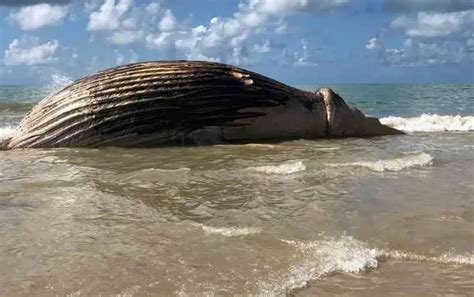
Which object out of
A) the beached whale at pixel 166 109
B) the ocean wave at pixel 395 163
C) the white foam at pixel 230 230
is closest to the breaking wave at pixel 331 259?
the white foam at pixel 230 230

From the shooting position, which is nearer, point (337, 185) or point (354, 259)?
point (354, 259)

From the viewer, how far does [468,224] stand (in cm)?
460

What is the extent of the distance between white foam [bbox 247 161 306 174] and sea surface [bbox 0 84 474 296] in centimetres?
1

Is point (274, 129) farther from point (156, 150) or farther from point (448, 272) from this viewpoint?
point (448, 272)

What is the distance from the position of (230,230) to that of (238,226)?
0.17 m

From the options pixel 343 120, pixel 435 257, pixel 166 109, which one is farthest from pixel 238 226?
pixel 343 120

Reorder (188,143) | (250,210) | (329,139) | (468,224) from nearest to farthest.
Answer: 1. (468,224)
2. (250,210)
3. (188,143)
4. (329,139)

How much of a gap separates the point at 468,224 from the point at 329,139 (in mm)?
6127

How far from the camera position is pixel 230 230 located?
4332 millimetres

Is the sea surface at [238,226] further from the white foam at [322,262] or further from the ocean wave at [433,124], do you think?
the ocean wave at [433,124]

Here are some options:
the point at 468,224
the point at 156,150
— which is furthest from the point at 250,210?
the point at 156,150

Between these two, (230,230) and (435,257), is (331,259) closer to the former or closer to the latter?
(435,257)

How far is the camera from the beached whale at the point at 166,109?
9406 mm

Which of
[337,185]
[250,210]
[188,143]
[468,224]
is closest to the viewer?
[468,224]
